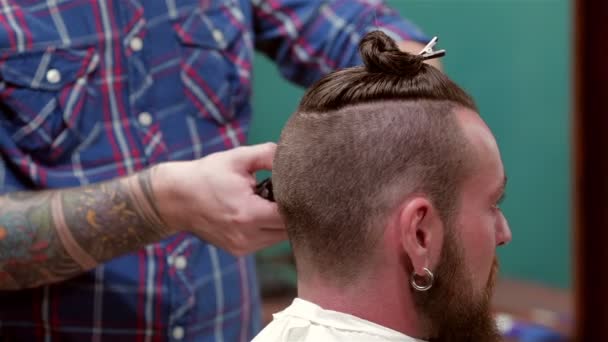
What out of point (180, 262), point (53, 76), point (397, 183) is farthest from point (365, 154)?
point (53, 76)

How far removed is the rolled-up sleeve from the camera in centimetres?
196

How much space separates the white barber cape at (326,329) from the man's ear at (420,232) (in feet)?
0.37

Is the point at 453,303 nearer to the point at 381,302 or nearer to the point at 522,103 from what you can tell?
the point at 381,302

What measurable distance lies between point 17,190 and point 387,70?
2.60 ft

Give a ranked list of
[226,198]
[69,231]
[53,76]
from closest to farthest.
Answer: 1. [226,198]
2. [69,231]
3. [53,76]

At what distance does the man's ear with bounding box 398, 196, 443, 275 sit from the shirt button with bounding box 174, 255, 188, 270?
62cm

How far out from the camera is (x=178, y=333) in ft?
5.88

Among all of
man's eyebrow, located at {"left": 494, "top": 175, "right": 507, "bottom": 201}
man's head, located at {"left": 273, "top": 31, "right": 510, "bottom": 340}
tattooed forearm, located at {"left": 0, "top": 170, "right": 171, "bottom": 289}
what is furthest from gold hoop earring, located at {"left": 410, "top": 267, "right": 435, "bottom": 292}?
tattooed forearm, located at {"left": 0, "top": 170, "right": 171, "bottom": 289}

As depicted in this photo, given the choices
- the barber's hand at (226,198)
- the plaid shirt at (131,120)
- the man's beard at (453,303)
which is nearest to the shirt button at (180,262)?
the plaid shirt at (131,120)

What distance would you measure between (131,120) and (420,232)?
0.74 meters

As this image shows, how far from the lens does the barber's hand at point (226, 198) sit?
59.7 inches

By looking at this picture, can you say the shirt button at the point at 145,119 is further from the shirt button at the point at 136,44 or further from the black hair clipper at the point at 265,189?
the black hair clipper at the point at 265,189

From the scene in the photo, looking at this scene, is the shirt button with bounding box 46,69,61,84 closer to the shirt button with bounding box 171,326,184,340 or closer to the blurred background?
the shirt button with bounding box 171,326,184,340

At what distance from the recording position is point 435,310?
1382mm
